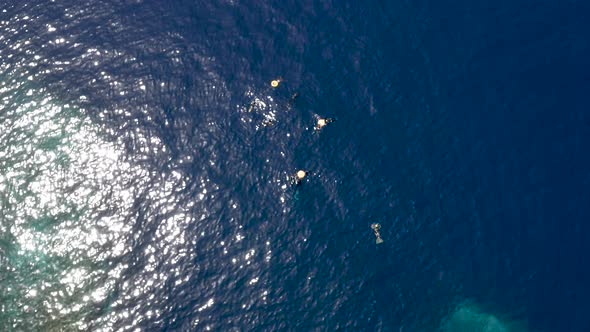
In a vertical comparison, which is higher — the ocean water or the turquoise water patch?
the ocean water

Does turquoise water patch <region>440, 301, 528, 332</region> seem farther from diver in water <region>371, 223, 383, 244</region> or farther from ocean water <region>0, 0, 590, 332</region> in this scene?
diver in water <region>371, 223, 383, 244</region>

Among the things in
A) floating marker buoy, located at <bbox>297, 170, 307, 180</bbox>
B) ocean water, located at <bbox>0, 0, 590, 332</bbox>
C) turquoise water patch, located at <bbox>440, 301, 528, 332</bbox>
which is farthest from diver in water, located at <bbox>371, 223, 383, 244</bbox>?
turquoise water patch, located at <bbox>440, 301, 528, 332</bbox>

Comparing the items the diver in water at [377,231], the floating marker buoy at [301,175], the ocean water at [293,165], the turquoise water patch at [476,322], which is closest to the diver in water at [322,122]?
the ocean water at [293,165]

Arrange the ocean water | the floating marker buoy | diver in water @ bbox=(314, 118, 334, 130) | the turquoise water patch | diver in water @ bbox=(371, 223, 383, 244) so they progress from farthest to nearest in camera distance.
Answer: diver in water @ bbox=(314, 118, 334, 130) → the floating marker buoy → diver in water @ bbox=(371, 223, 383, 244) → the turquoise water patch → the ocean water

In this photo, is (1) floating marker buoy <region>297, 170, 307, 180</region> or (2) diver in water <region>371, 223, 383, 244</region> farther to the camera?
(1) floating marker buoy <region>297, 170, 307, 180</region>

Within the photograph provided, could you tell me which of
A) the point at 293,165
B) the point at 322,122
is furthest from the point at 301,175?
the point at 322,122

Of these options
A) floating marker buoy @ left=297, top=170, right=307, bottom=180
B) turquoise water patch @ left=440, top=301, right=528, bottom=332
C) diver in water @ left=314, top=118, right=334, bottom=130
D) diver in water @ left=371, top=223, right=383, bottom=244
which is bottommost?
turquoise water patch @ left=440, top=301, right=528, bottom=332

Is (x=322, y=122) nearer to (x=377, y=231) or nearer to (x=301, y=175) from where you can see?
(x=301, y=175)

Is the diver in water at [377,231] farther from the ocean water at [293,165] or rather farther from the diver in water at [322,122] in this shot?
the diver in water at [322,122]

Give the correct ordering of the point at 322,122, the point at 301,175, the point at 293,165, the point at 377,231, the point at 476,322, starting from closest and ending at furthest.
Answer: the point at 476,322
the point at 377,231
the point at 301,175
the point at 293,165
the point at 322,122
